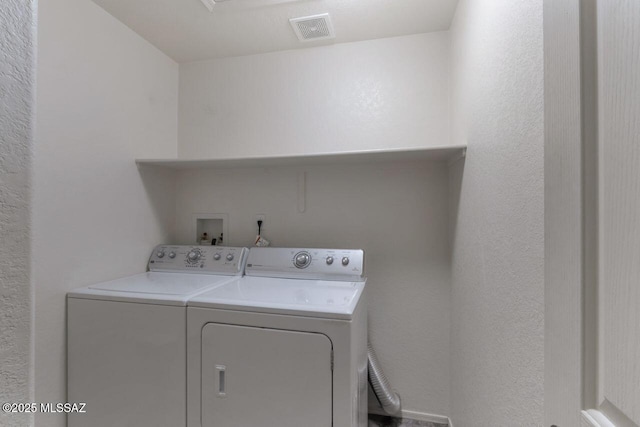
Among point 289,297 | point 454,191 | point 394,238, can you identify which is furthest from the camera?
point 394,238

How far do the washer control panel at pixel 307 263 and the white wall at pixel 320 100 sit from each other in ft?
2.44

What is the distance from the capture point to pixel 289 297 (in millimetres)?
1376

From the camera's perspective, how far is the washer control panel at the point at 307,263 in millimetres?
1733

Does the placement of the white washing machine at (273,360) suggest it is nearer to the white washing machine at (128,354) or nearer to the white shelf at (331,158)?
the white washing machine at (128,354)

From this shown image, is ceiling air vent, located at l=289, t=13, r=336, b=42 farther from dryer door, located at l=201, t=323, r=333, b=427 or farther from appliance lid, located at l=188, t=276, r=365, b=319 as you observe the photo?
dryer door, located at l=201, t=323, r=333, b=427

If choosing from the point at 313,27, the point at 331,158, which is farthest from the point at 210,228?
the point at 313,27

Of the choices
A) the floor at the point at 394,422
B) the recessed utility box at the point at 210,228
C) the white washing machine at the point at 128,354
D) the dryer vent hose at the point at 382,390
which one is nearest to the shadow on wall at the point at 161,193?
the recessed utility box at the point at 210,228

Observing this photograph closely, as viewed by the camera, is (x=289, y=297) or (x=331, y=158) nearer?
(x=289, y=297)

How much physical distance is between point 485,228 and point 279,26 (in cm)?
171

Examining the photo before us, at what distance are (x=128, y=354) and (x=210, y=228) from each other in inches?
40.8

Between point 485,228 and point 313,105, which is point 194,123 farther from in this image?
point 485,228

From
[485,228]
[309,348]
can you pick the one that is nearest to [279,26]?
[485,228]

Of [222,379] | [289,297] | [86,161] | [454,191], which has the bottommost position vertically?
[222,379]

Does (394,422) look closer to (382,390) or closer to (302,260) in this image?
(382,390)
